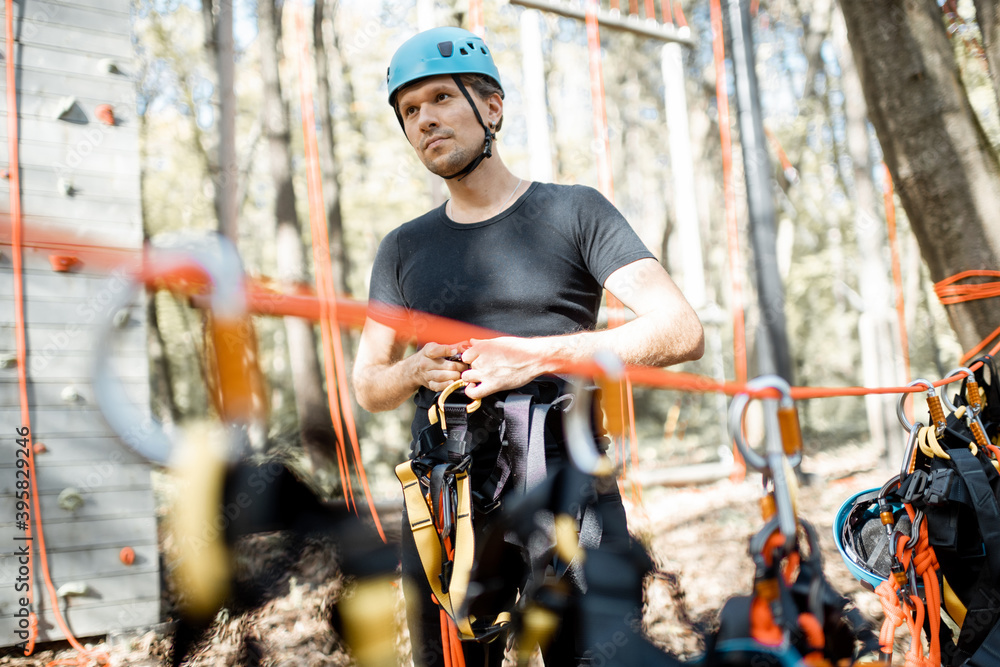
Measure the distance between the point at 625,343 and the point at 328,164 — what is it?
9894 millimetres

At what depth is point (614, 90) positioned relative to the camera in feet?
57.8

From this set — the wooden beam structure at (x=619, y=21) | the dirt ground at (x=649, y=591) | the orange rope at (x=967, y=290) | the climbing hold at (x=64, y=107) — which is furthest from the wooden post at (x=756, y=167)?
the climbing hold at (x=64, y=107)

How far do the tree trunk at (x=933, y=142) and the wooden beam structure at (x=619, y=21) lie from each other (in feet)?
12.0

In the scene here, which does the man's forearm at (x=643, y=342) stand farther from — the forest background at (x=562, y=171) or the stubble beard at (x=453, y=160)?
the forest background at (x=562, y=171)

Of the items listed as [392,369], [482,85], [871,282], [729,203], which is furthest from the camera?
[871,282]

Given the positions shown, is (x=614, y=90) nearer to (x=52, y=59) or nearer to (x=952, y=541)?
(x=52, y=59)

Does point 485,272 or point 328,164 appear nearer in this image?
point 485,272

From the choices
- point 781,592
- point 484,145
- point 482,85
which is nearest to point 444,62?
point 482,85

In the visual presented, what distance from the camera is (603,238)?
1.78 m

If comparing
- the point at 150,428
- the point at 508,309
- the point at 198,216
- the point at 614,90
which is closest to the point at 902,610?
the point at 508,309

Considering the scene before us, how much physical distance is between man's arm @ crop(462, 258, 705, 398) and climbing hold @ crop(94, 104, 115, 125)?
11.1 ft

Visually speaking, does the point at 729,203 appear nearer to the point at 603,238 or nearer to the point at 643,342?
the point at 603,238

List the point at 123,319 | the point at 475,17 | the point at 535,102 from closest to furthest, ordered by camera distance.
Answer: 1. the point at 123,319
2. the point at 475,17
3. the point at 535,102

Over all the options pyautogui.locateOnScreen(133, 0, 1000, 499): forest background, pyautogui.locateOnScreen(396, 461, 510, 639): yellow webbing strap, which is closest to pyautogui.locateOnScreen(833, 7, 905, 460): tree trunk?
pyautogui.locateOnScreen(133, 0, 1000, 499): forest background
